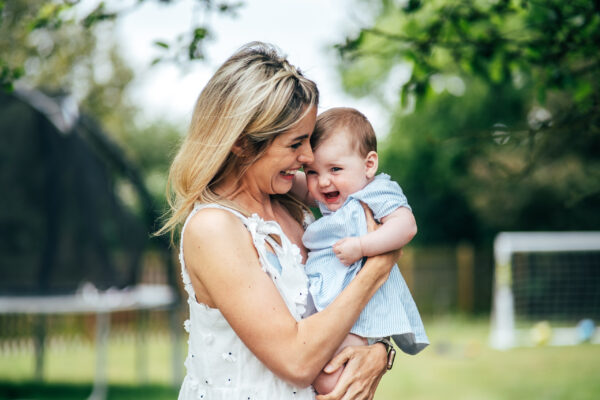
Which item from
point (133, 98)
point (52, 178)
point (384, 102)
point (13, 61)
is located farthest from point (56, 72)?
point (52, 178)

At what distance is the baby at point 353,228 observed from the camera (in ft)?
6.84

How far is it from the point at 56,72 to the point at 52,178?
11018 mm

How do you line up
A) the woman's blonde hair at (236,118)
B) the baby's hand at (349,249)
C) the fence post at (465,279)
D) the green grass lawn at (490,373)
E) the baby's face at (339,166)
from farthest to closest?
the fence post at (465,279), the green grass lawn at (490,373), the baby's face at (339,166), the baby's hand at (349,249), the woman's blonde hair at (236,118)

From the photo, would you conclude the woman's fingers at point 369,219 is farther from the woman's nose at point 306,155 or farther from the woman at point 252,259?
the woman's nose at point 306,155

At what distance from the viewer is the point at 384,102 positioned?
21.9 meters

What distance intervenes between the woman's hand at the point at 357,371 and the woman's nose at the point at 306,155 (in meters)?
0.56

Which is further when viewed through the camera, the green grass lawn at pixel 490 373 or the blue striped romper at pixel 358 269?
the green grass lawn at pixel 490 373

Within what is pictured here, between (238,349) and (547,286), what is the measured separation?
1233 cm

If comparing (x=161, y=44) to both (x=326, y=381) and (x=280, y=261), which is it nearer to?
(x=280, y=261)

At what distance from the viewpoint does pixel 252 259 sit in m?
1.95

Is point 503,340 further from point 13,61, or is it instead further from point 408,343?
point 13,61

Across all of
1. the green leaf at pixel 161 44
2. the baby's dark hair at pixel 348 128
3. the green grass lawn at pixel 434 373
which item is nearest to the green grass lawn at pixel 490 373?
the green grass lawn at pixel 434 373

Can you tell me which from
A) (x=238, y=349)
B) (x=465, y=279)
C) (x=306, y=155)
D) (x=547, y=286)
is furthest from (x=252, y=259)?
(x=465, y=279)

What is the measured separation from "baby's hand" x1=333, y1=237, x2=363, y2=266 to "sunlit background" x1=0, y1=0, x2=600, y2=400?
1.62ft
